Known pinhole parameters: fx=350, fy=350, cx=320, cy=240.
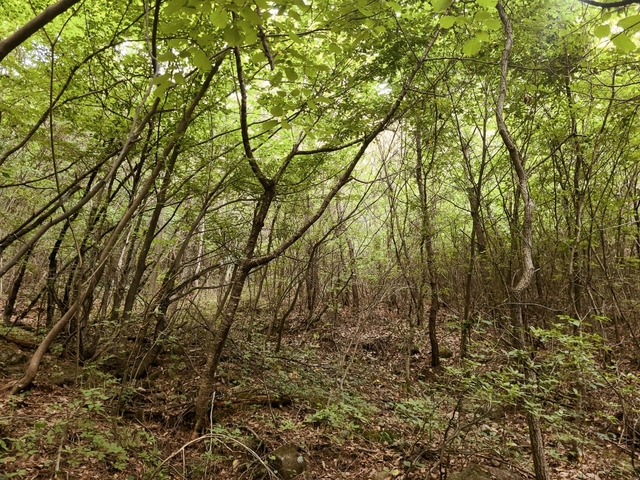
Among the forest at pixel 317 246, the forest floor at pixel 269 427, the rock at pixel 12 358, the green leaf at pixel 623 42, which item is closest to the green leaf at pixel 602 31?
the green leaf at pixel 623 42

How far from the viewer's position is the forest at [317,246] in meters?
3.45

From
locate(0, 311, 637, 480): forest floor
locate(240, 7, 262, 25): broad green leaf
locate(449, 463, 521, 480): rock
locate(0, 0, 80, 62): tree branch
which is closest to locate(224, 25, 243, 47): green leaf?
locate(240, 7, 262, 25): broad green leaf

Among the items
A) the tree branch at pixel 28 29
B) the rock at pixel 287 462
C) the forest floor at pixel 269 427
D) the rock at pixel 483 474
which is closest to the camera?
the tree branch at pixel 28 29

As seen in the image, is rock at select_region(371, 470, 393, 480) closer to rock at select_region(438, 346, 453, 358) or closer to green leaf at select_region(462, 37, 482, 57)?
green leaf at select_region(462, 37, 482, 57)

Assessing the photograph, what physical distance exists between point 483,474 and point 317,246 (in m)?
3.59

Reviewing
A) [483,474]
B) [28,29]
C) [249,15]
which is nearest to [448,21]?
[249,15]

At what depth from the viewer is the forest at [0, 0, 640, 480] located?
345cm

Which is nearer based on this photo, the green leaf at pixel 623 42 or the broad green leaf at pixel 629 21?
the broad green leaf at pixel 629 21

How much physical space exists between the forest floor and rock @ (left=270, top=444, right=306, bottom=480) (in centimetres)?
8

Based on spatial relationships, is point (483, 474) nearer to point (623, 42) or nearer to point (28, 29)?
point (623, 42)

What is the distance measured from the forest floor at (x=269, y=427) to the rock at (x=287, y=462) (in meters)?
0.08

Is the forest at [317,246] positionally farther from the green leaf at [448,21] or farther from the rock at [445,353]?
the rock at [445,353]

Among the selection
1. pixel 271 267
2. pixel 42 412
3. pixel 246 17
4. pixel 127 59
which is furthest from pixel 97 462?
pixel 271 267

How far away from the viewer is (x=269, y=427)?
4695 millimetres
